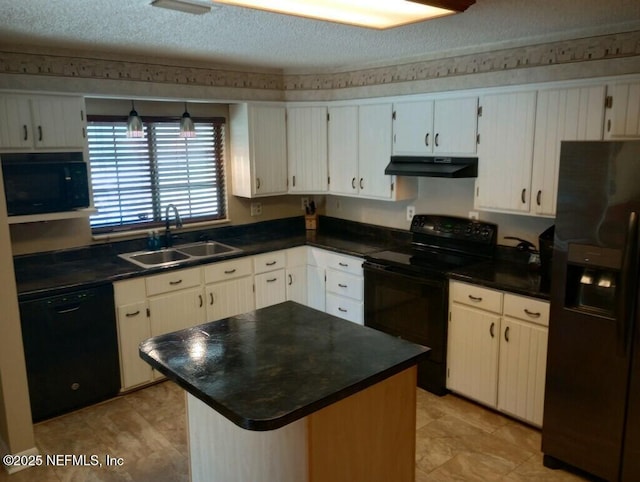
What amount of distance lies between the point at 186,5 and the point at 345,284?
2557 millimetres

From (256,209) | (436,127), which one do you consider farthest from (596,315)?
(256,209)

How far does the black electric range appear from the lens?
3637 millimetres

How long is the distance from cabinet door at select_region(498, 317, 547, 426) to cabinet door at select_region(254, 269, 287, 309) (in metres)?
1.93

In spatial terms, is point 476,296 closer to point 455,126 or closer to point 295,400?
point 455,126

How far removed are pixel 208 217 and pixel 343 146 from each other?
1354 millimetres

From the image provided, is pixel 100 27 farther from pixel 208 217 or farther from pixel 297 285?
pixel 297 285

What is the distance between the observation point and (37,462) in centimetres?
298

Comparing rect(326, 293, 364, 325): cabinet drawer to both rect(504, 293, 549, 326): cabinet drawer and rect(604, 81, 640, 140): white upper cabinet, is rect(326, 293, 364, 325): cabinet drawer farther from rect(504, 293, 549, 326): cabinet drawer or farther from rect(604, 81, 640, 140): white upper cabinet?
rect(604, 81, 640, 140): white upper cabinet

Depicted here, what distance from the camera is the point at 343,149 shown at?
4559mm

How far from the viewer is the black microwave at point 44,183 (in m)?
3.29

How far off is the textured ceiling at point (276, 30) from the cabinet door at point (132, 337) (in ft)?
5.79

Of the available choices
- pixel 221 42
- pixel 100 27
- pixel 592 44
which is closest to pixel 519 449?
pixel 592 44

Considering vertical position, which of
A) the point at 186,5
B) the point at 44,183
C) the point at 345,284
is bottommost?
the point at 345,284

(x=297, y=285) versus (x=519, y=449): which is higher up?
(x=297, y=285)
